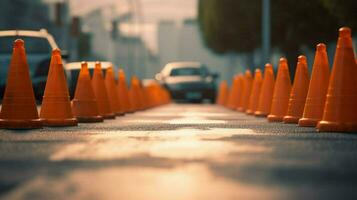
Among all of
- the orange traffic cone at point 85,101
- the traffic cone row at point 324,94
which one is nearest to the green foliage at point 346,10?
the traffic cone row at point 324,94

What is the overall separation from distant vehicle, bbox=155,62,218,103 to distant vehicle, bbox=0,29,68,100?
646 inches

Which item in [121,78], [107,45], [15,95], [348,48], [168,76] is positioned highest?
[348,48]

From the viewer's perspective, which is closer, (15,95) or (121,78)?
(15,95)

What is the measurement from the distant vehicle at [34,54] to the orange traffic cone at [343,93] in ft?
37.5

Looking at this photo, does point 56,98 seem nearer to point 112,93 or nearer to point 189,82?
point 112,93

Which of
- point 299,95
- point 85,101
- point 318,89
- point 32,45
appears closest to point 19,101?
point 85,101

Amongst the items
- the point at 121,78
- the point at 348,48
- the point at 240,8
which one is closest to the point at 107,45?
the point at 240,8

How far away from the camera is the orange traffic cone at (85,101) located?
15230 mm

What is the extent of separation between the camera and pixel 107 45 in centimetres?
17788

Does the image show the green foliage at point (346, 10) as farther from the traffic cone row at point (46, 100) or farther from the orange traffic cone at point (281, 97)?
the traffic cone row at point (46, 100)

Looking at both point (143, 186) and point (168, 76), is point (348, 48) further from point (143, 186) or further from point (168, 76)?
point (168, 76)

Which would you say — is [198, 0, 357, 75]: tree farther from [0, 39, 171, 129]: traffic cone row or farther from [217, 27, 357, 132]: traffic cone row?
[0, 39, 171, 129]: traffic cone row

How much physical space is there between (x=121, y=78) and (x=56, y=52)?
9.04 m

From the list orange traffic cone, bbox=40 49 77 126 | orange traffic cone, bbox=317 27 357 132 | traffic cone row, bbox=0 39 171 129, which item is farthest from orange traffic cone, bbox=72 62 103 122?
orange traffic cone, bbox=317 27 357 132
